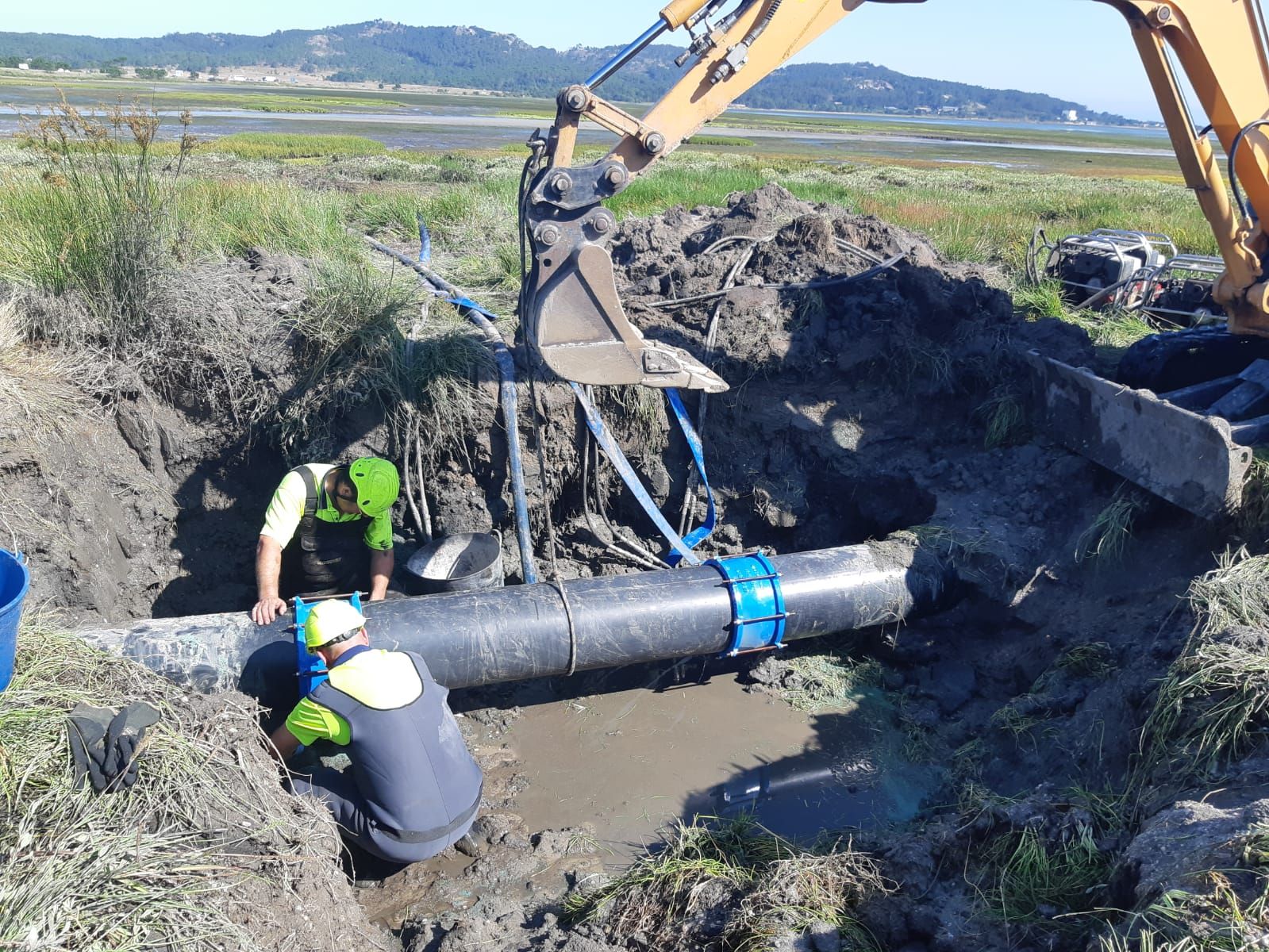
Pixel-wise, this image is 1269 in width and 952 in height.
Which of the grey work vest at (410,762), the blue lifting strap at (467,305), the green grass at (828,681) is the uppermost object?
the blue lifting strap at (467,305)

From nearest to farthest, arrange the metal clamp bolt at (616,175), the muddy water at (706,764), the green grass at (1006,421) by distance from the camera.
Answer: the muddy water at (706,764) < the metal clamp bolt at (616,175) < the green grass at (1006,421)

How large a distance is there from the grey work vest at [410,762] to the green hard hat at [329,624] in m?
0.18

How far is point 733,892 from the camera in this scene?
3467mm

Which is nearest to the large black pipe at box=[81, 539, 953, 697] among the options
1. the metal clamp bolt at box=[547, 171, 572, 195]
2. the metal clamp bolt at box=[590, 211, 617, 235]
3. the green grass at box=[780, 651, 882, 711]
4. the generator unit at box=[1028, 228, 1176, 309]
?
the green grass at box=[780, 651, 882, 711]

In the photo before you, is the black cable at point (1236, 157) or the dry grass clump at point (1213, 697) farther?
the black cable at point (1236, 157)

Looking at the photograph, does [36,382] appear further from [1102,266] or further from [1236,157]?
[1102,266]

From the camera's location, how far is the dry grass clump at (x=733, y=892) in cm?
320

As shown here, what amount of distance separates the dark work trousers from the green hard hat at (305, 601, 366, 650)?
65cm

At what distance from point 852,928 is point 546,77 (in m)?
213

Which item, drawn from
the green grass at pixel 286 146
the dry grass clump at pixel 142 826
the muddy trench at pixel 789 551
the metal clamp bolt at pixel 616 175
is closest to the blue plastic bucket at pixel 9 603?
the dry grass clump at pixel 142 826

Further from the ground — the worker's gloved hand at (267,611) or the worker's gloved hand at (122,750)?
the worker's gloved hand at (122,750)

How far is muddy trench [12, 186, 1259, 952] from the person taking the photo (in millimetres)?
3852

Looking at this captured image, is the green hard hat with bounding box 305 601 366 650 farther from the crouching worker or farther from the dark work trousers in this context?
the dark work trousers

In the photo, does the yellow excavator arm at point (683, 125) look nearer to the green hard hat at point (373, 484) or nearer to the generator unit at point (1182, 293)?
the green hard hat at point (373, 484)
